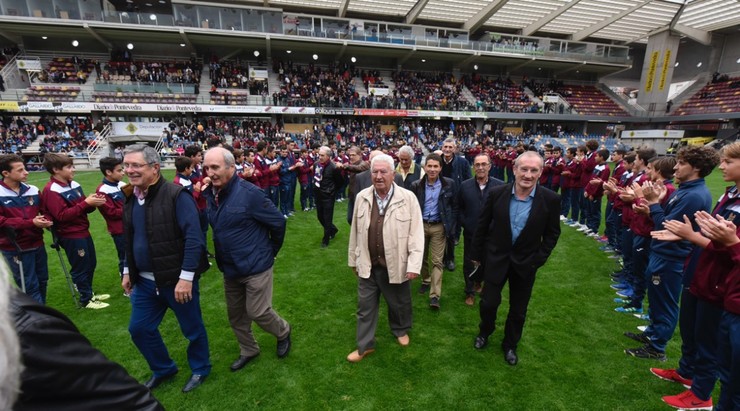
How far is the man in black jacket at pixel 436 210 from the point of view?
467 cm

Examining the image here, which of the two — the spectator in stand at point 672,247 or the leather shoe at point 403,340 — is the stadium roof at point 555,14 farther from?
the leather shoe at point 403,340

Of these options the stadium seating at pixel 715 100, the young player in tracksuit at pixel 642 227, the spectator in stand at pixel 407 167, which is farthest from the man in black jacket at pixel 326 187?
the stadium seating at pixel 715 100

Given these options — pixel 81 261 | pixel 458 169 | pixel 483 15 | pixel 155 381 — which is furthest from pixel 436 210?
pixel 483 15

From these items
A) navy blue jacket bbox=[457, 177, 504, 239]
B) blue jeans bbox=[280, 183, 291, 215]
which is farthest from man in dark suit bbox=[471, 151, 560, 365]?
blue jeans bbox=[280, 183, 291, 215]

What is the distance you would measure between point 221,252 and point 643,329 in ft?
16.9

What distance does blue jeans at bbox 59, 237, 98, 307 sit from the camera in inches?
173

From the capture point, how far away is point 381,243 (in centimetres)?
344

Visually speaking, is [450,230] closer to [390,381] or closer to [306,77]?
[390,381]

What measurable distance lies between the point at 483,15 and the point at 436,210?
107ft

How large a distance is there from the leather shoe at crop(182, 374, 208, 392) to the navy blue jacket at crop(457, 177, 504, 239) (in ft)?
A: 12.4

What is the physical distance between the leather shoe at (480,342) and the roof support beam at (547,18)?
34261 millimetres

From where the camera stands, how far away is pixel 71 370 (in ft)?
3.02

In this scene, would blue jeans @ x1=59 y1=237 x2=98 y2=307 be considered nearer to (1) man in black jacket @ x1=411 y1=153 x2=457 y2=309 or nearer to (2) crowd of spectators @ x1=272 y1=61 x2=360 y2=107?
(1) man in black jacket @ x1=411 y1=153 x2=457 y2=309

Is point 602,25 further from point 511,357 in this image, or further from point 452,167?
point 511,357
